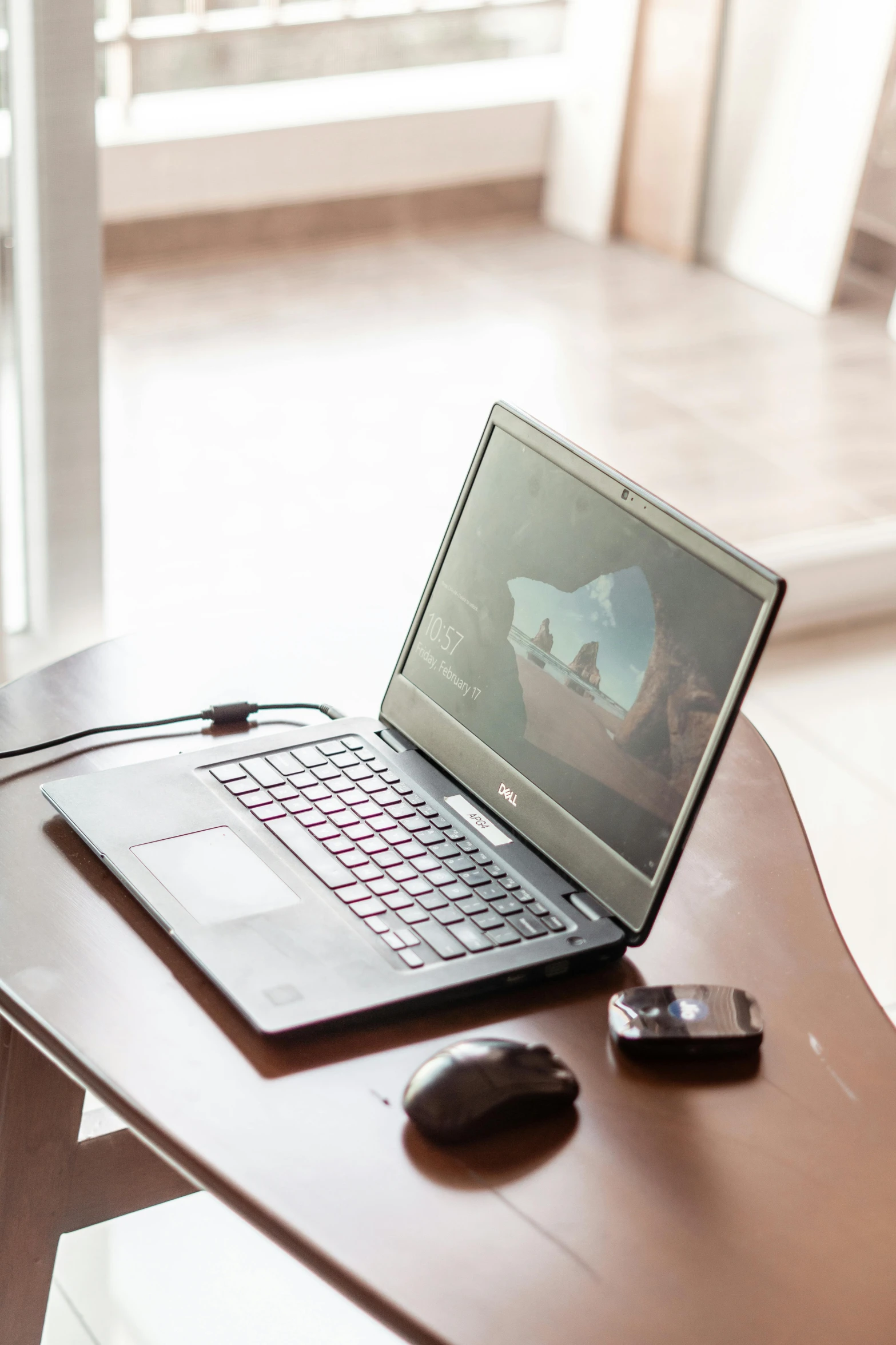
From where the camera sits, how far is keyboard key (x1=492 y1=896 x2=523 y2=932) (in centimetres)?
82

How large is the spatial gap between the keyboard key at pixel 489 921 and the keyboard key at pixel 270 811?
0.14 meters

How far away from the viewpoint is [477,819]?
0.90 meters

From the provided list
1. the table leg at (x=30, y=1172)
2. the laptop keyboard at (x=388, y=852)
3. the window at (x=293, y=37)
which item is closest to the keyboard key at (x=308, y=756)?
the laptop keyboard at (x=388, y=852)

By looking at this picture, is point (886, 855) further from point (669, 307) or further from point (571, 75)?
point (571, 75)

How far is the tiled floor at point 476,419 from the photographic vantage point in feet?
6.60

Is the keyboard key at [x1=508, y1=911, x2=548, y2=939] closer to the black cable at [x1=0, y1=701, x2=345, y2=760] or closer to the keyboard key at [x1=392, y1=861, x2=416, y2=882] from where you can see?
the keyboard key at [x1=392, y1=861, x2=416, y2=882]

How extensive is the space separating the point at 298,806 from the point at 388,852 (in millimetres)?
64

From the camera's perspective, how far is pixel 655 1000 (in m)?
0.76

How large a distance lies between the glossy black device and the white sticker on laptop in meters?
0.14

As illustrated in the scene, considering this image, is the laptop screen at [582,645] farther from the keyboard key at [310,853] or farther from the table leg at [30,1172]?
the table leg at [30,1172]

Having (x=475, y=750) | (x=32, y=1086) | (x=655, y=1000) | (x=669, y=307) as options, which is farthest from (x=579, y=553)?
(x=669, y=307)

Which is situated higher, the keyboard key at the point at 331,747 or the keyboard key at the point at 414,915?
the keyboard key at the point at 414,915

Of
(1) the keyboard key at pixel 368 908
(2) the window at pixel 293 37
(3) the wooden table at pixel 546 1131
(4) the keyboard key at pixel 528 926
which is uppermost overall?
(2) the window at pixel 293 37

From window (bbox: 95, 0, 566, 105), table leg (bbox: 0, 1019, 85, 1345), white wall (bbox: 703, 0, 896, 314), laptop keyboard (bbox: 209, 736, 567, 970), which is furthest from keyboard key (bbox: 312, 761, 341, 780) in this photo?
white wall (bbox: 703, 0, 896, 314)
